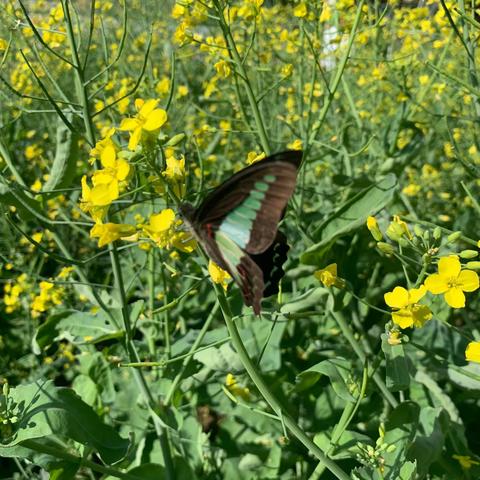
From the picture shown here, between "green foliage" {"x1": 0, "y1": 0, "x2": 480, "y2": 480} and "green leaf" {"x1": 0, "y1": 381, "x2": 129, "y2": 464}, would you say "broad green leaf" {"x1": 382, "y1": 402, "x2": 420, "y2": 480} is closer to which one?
"green foliage" {"x1": 0, "y1": 0, "x2": 480, "y2": 480}

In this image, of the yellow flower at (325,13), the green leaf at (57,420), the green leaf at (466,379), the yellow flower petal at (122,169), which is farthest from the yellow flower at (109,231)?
the yellow flower at (325,13)

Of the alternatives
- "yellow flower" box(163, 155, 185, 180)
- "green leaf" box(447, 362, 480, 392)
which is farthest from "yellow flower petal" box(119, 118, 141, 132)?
"green leaf" box(447, 362, 480, 392)

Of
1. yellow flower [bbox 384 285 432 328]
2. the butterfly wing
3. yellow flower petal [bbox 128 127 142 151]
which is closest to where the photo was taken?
the butterfly wing

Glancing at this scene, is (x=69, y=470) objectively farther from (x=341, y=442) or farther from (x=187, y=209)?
(x=187, y=209)

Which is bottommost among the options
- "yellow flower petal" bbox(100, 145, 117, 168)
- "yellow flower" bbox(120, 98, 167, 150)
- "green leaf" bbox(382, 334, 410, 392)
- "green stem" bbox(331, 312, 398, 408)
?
"green stem" bbox(331, 312, 398, 408)

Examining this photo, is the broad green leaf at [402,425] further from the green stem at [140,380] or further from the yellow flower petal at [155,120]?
the yellow flower petal at [155,120]

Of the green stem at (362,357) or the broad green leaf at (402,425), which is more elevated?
the green stem at (362,357)
